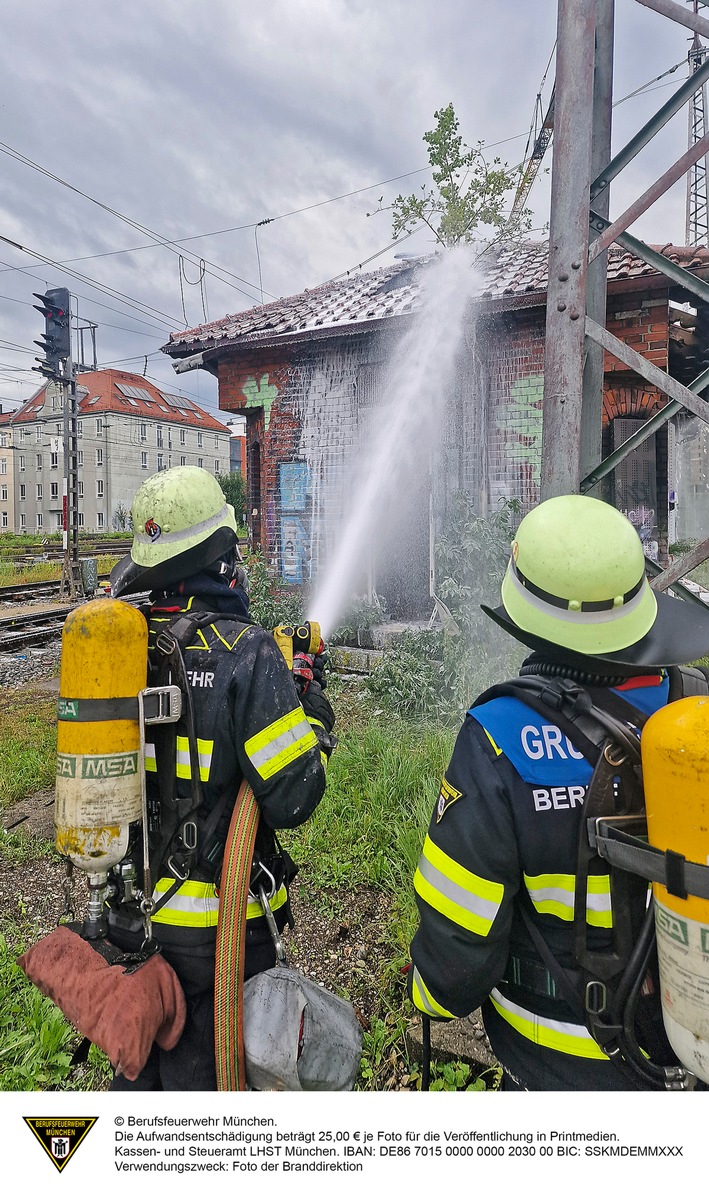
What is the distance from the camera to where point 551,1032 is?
139cm

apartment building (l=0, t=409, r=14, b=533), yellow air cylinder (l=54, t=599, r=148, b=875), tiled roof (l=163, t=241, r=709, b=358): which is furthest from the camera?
apartment building (l=0, t=409, r=14, b=533)

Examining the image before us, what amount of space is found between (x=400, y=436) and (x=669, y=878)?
26.8ft

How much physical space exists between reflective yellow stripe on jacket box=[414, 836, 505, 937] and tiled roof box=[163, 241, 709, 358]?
717 cm

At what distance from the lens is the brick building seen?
24.2 feet

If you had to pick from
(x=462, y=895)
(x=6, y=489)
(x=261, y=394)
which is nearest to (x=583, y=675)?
(x=462, y=895)

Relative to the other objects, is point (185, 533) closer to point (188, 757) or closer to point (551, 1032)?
point (188, 757)

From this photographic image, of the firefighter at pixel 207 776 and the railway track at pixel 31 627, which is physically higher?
the firefighter at pixel 207 776

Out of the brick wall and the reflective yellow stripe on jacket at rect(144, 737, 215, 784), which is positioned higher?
the brick wall

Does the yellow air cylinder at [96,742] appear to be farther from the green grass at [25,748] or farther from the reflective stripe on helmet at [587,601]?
the green grass at [25,748]

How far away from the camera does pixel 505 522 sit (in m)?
7.57

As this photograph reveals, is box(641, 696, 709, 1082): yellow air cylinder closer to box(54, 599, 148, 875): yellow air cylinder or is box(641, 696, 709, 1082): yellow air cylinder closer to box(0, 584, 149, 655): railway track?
box(54, 599, 148, 875): yellow air cylinder

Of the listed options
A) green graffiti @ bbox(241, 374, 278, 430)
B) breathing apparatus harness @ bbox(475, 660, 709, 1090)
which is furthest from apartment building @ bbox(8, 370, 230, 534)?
breathing apparatus harness @ bbox(475, 660, 709, 1090)

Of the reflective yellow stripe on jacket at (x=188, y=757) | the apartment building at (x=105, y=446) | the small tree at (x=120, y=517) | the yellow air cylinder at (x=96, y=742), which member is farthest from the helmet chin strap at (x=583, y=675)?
the small tree at (x=120, y=517)

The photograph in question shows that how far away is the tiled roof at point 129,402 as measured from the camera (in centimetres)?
4209
